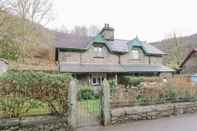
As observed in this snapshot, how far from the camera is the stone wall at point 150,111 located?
10344 mm

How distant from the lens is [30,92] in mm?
8688

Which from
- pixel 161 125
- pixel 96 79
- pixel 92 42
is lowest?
pixel 161 125

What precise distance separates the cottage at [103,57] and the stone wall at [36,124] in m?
11.9

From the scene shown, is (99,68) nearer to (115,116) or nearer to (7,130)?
(115,116)

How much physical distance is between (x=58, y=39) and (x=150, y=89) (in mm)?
15697

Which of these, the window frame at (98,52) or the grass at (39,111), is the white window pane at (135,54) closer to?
the window frame at (98,52)

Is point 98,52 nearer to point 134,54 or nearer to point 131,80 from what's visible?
point 131,80

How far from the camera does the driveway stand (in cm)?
938

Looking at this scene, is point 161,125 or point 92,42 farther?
point 92,42

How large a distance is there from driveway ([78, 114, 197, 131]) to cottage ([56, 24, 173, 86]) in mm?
11715

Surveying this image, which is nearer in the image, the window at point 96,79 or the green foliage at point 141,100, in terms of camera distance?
the green foliage at point 141,100

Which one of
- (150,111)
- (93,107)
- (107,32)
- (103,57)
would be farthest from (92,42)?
(150,111)

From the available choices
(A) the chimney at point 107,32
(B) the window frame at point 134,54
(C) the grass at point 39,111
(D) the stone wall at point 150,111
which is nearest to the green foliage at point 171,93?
(D) the stone wall at point 150,111

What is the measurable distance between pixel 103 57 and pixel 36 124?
1668 centimetres
